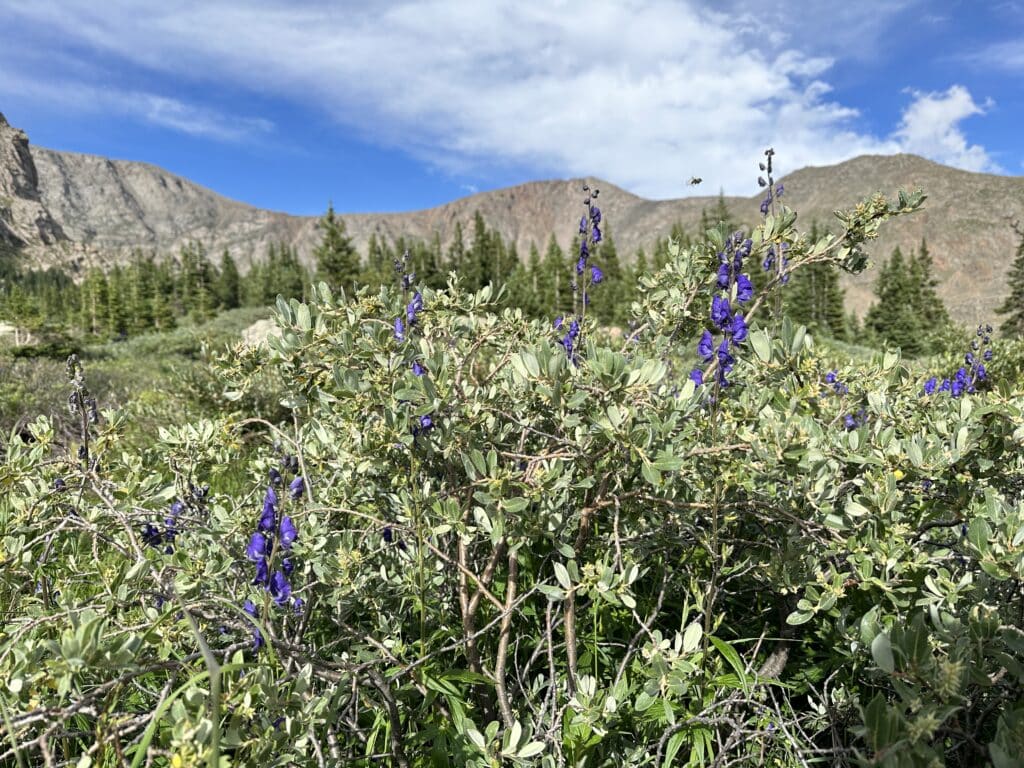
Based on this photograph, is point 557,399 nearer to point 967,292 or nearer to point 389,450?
point 389,450

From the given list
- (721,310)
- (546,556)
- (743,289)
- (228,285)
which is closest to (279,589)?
(546,556)

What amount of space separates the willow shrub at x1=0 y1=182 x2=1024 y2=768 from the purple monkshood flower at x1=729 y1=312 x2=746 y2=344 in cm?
3

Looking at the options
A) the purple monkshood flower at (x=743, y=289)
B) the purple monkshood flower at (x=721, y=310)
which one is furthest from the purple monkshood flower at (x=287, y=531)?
the purple monkshood flower at (x=743, y=289)

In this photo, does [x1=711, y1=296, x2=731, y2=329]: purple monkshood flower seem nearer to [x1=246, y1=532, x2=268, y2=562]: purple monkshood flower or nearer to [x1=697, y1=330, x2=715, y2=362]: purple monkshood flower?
[x1=697, y1=330, x2=715, y2=362]: purple monkshood flower

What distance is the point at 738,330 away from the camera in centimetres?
203

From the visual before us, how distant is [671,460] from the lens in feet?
5.42

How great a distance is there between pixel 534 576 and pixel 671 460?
5.80 ft

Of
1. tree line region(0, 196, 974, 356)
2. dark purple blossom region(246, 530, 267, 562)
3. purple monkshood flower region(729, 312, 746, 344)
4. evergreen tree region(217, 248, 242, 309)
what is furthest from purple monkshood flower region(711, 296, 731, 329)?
evergreen tree region(217, 248, 242, 309)

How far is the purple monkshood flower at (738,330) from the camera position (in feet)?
6.64

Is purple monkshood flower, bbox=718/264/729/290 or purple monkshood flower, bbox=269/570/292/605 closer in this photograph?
purple monkshood flower, bbox=269/570/292/605

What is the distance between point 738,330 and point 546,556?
1.16m

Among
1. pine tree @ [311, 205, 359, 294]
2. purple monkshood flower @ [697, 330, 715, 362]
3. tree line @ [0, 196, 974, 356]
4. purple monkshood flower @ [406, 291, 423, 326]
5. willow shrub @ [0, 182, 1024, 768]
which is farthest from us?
pine tree @ [311, 205, 359, 294]

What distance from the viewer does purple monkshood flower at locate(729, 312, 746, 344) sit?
2023mm

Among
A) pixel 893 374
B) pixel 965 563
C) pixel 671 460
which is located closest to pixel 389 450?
pixel 671 460
